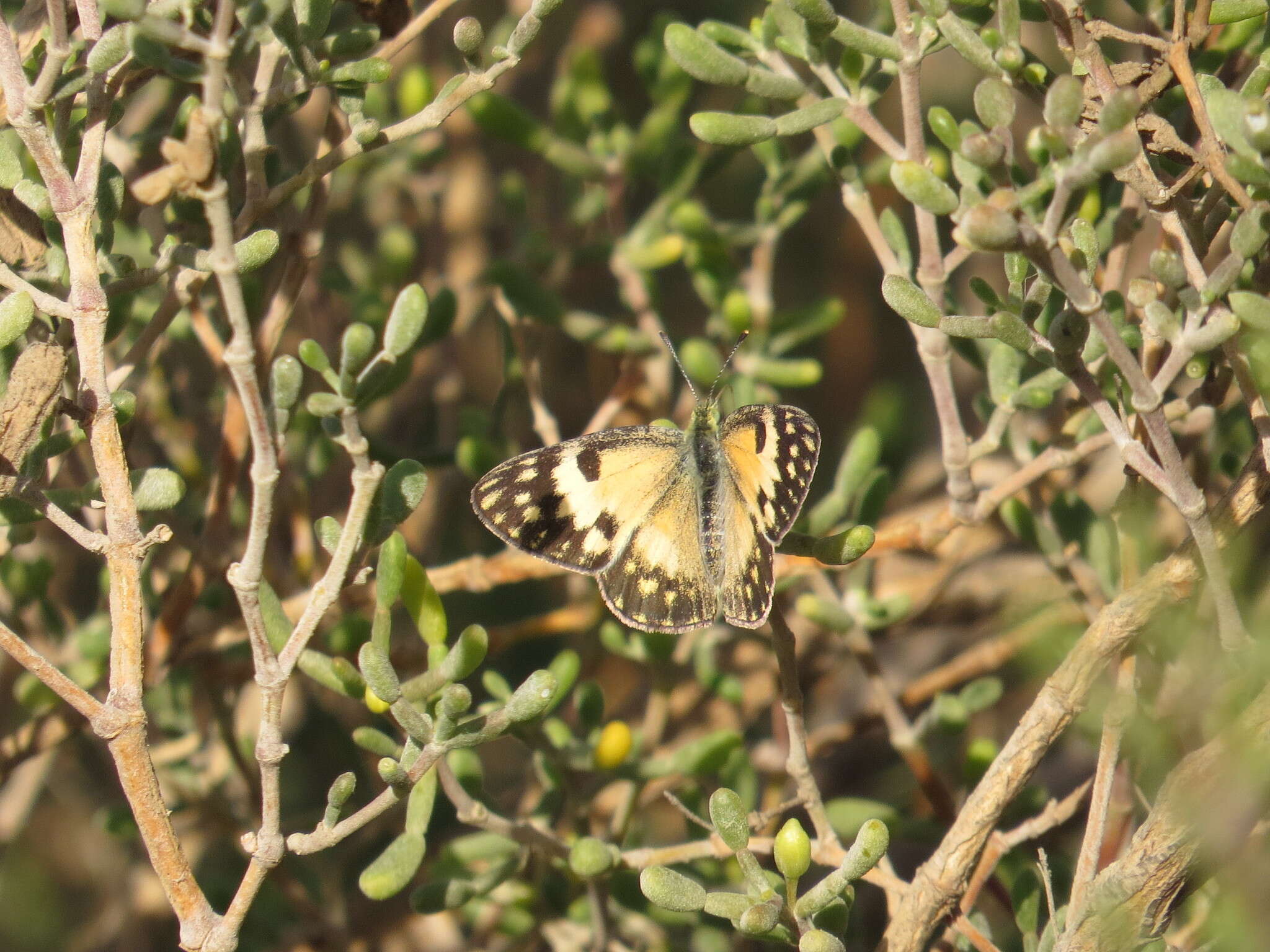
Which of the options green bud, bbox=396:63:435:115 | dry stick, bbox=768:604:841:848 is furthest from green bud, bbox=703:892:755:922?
green bud, bbox=396:63:435:115

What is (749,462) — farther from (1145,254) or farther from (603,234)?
(1145,254)

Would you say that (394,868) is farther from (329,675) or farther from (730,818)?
(730,818)

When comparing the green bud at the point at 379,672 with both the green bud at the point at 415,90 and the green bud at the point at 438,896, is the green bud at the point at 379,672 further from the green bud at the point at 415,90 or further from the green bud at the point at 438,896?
the green bud at the point at 415,90

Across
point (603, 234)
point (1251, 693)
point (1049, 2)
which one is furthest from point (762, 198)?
point (1251, 693)

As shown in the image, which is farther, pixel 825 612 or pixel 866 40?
pixel 825 612

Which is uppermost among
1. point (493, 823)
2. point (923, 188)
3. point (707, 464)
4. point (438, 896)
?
point (923, 188)

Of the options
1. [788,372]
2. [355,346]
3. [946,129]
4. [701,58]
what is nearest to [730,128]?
[701,58]

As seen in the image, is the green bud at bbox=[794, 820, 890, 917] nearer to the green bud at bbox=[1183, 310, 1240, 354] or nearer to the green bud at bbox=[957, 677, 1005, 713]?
the green bud at bbox=[1183, 310, 1240, 354]
